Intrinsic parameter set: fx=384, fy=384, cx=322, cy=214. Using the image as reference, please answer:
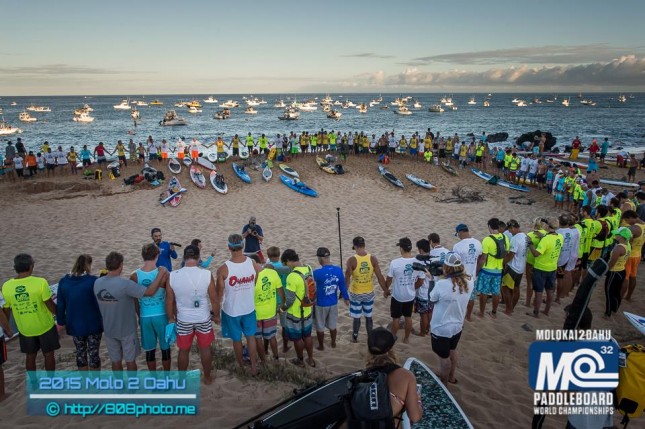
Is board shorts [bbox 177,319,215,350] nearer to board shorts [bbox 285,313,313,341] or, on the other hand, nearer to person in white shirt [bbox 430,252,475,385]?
board shorts [bbox 285,313,313,341]

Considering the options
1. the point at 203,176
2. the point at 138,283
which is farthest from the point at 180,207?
the point at 138,283

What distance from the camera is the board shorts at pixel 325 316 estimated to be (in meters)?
6.46

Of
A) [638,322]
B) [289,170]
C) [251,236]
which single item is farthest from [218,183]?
[638,322]

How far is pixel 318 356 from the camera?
6703 mm

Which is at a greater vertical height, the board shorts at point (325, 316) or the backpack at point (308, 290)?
the backpack at point (308, 290)

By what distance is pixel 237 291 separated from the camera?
5496 millimetres

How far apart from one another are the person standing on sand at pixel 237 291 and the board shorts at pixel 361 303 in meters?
1.87

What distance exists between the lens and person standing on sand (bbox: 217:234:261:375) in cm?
548

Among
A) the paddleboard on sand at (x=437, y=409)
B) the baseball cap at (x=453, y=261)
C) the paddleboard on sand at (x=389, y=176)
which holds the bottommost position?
the paddleboard on sand at (x=437, y=409)

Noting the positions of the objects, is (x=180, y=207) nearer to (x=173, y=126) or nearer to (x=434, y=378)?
(x=434, y=378)

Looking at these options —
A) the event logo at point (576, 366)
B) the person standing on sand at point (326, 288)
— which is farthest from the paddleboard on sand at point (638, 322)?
the person standing on sand at point (326, 288)

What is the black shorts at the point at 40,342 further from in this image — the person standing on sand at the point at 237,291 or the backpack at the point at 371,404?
the backpack at the point at 371,404

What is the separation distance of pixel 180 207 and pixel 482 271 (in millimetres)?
13503

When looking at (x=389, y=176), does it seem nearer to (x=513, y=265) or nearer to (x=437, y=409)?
(x=513, y=265)
